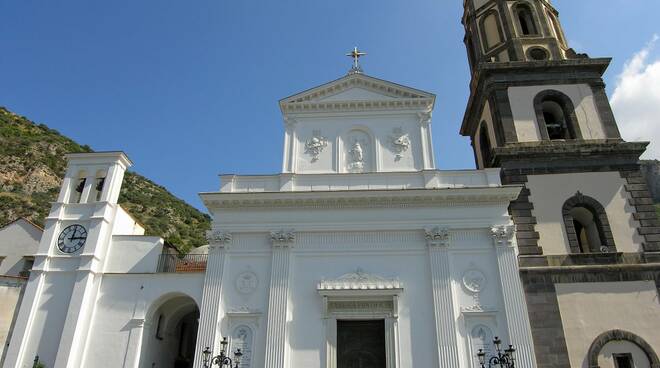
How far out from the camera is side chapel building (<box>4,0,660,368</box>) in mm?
16406

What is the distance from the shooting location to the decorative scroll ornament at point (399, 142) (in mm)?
20281

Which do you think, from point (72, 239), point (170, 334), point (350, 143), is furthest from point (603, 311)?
point (72, 239)

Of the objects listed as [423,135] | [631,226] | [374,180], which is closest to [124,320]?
[374,180]

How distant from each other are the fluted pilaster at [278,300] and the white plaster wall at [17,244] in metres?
13.2

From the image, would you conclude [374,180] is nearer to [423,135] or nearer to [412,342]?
[423,135]

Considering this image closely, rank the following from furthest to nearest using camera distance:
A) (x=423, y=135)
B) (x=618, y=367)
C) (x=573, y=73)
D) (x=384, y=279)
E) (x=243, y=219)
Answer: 1. (x=573, y=73)
2. (x=423, y=135)
3. (x=243, y=219)
4. (x=384, y=279)
5. (x=618, y=367)

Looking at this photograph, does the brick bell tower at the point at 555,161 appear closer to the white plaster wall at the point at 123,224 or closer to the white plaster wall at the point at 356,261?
the white plaster wall at the point at 356,261

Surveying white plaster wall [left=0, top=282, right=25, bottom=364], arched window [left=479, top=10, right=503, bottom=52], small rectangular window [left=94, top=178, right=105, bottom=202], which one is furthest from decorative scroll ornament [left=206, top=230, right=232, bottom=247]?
arched window [left=479, top=10, right=503, bottom=52]

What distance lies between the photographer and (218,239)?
60.1ft

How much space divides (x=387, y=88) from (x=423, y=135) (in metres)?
3.00

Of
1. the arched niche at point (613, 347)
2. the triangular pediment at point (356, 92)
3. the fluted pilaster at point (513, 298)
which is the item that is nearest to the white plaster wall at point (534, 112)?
the triangular pediment at point (356, 92)

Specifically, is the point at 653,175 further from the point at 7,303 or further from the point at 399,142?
the point at 7,303

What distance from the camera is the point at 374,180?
19.4 metres

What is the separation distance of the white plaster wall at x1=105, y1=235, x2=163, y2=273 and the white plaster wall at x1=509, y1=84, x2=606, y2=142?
56.5ft
